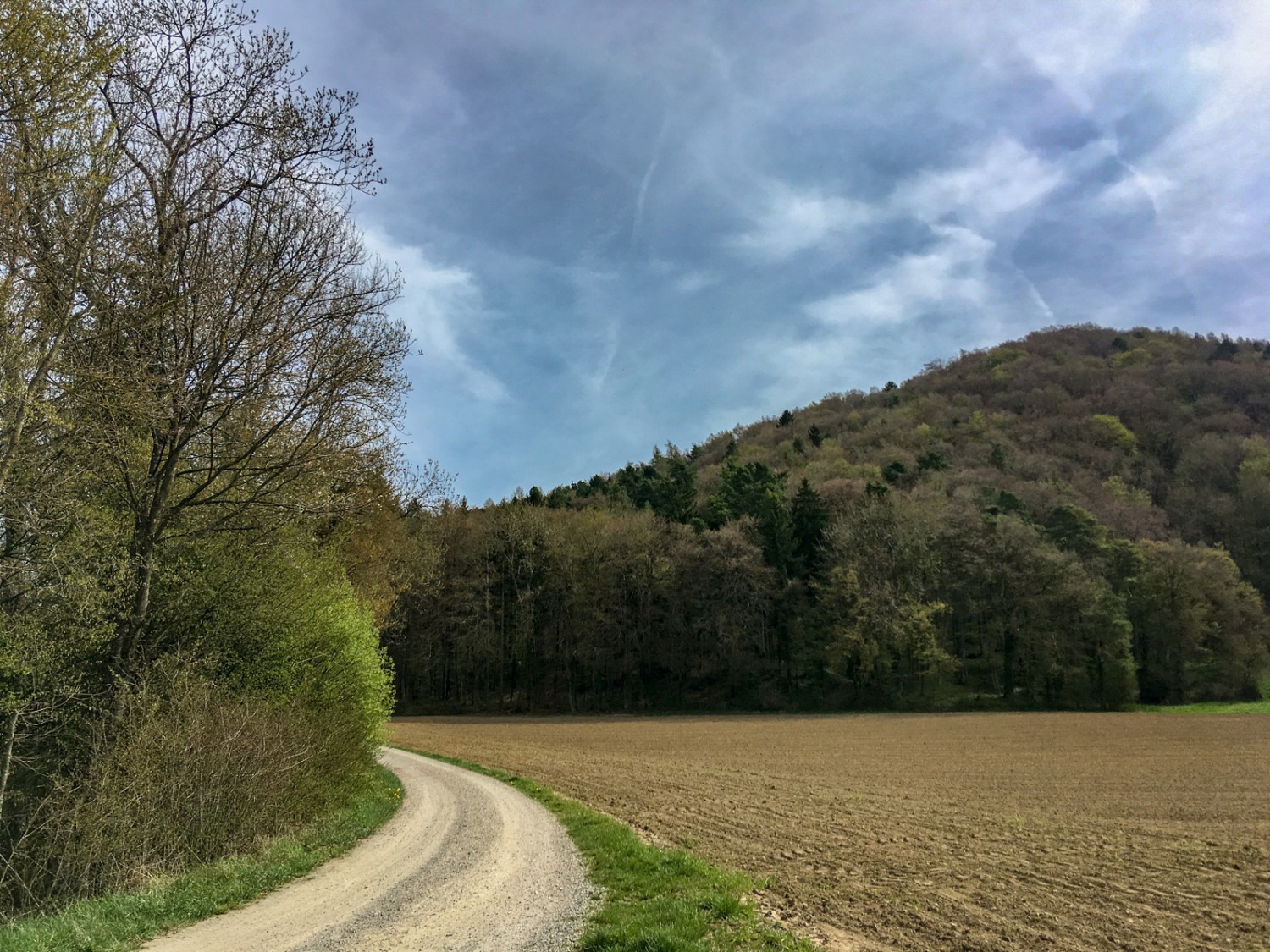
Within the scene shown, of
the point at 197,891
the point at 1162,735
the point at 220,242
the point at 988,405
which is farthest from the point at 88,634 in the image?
the point at 988,405

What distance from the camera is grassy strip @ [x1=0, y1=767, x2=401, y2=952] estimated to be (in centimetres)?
690

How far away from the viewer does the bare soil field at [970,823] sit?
8.70 m

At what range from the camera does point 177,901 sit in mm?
8484

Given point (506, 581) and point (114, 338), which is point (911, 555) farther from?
point (114, 338)

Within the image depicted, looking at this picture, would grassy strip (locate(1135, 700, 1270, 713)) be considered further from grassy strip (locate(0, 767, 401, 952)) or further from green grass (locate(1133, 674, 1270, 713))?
grassy strip (locate(0, 767, 401, 952))

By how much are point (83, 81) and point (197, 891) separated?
9.42m

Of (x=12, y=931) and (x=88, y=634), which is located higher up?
(x=88, y=634)

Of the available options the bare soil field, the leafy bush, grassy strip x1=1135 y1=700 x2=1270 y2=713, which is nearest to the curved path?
the leafy bush

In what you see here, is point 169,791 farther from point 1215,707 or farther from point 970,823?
point 1215,707

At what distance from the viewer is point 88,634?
10477mm

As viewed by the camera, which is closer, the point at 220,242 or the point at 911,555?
the point at 220,242

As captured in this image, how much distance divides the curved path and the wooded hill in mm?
33387

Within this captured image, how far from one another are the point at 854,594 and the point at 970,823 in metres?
44.9

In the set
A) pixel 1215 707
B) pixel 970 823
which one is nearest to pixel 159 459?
pixel 970 823
